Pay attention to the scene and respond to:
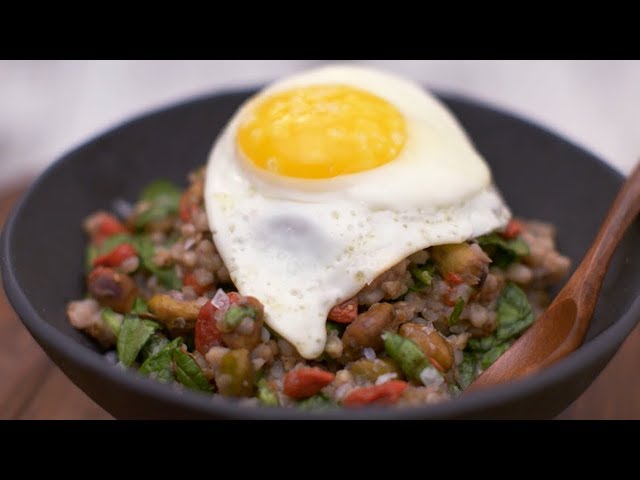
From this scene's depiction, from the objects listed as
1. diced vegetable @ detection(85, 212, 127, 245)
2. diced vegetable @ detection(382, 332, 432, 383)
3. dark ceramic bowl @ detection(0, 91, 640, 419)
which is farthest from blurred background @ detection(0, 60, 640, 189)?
diced vegetable @ detection(382, 332, 432, 383)

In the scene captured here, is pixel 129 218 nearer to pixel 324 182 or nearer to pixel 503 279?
pixel 324 182

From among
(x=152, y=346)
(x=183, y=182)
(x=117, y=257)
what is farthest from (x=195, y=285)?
(x=183, y=182)

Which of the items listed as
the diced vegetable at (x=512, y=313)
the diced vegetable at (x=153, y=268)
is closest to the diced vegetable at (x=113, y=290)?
the diced vegetable at (x=153, y=268)

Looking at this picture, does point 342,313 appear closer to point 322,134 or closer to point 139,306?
point 322,134

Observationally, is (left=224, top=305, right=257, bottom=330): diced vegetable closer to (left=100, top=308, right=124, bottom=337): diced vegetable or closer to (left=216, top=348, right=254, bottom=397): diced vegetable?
(left=216, top=348, right=254, bottom=397): diced vegetable

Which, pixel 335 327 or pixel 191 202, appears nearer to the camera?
pixel 335 327

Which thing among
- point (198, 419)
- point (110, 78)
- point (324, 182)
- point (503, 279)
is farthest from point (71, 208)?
point (110, 78)
